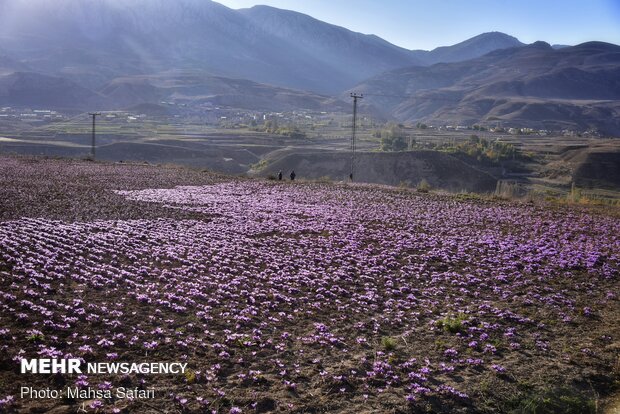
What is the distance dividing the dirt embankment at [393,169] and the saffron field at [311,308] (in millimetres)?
46751

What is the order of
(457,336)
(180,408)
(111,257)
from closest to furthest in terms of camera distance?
1. (180,408)
2. (457,336)
3. (111,257)

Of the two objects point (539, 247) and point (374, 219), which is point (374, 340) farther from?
point (374, 219)

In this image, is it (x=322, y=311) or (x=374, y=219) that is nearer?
(x=322, y=311)

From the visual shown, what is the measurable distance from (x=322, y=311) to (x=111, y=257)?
24.3ft

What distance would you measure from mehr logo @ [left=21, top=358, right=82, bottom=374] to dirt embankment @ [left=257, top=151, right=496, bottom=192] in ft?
209

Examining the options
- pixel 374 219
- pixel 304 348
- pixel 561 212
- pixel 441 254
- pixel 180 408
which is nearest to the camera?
pixel 180 408

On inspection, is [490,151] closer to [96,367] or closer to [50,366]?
[96,367]

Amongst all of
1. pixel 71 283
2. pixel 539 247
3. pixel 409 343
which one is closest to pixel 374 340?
pixel 409 343

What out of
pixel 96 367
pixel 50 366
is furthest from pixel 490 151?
pixel 50 366

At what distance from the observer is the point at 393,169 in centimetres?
7481

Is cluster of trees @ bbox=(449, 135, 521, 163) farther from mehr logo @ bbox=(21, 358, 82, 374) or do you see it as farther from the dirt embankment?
mehr logo @ bbox=(21, 358, 82, 374)

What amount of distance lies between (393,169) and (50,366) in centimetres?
6850

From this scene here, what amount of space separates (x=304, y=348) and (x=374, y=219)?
53.5 feet

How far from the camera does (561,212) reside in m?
30.2
